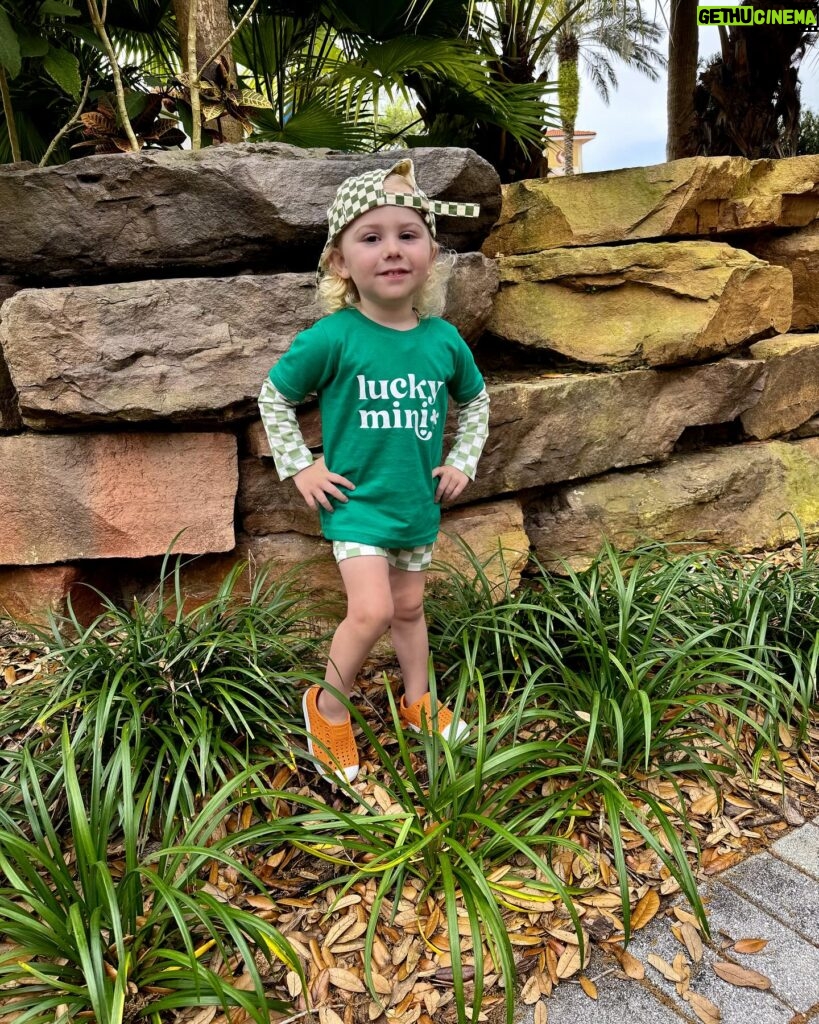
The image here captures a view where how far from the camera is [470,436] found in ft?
7.23

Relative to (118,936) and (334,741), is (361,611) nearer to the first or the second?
(334,741)

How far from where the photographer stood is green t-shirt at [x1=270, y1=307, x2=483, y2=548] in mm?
1914

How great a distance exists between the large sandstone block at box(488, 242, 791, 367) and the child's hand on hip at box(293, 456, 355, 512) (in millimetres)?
1777

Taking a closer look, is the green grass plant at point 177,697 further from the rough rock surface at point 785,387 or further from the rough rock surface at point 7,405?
the rough rock surface at point 785,387

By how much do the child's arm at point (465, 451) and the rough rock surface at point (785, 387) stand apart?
2.11 meters

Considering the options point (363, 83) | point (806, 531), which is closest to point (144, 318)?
point (363, 83)

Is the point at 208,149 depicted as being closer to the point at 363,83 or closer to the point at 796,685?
the point at 363,83

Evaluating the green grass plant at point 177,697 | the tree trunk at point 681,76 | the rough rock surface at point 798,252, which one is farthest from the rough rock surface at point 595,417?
the tree trunk at point 681,76

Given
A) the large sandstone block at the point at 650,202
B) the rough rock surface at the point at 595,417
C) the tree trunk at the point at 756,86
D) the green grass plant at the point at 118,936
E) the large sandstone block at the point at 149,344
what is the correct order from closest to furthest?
the green grass plant at the point at 118,936, the large sandstone block at the point at 149,344, the rough rock surface at the point at 595,417, the large sandstone block at the point at 650,202, the tree trunk at the point at 756,86

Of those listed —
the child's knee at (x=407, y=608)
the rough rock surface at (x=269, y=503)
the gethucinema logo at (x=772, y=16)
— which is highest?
the gethucinema logo at (x=772, y=16)

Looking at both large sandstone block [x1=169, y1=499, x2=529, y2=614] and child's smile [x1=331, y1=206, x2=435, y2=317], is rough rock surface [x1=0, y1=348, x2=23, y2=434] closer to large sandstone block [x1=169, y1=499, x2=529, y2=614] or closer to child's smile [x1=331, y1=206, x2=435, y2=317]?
large sandstone block [x1=169, y1=499, x2=529, y2=614]

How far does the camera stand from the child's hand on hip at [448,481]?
2117 mm

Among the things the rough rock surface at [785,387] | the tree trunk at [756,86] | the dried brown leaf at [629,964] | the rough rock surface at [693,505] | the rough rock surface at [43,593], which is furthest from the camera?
the tree trunk at [756,86]

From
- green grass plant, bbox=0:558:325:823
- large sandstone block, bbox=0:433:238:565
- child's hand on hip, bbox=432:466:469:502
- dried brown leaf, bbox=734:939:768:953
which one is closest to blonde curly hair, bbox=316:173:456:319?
child's hand on hip, bbox=432:466:469:502
